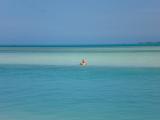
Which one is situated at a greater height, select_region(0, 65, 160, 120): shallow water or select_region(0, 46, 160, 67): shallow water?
select_region(0, 46, 160, 67): shallow water

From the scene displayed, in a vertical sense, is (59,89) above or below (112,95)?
above

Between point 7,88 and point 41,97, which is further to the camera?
point 7,88

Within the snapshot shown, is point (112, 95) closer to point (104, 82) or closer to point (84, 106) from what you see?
point (84, 106)

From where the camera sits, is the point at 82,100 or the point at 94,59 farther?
the point at 94,59

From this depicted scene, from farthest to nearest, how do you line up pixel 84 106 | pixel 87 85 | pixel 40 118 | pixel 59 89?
pixel 87 85, pixel 59 89, pixel 84 106, pixel 40 118

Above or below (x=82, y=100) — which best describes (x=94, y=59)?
above

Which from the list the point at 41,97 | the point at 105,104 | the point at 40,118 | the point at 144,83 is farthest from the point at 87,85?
the point at 40,118

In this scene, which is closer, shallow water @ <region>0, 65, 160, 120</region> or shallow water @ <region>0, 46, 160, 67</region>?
shallow water @ <region>0, 65, 160, 120</region>

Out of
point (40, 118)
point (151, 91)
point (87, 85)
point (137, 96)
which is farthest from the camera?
point (87, 85)

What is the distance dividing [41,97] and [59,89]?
1.50 metres

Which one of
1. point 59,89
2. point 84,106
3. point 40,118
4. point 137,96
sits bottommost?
point 40,118

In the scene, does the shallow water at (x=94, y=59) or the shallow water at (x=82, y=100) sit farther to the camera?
the shallow water at (x=94, y=59)

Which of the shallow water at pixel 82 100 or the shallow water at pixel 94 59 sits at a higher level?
the shallow water at pixel 94 59

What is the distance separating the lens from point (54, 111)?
7.16 metres
